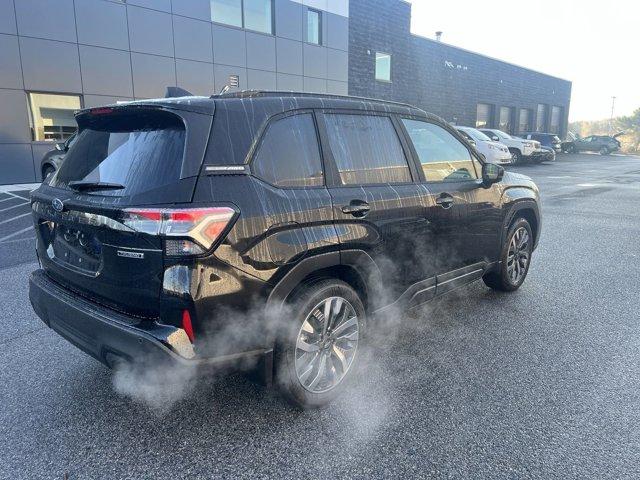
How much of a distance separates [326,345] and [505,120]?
124ft

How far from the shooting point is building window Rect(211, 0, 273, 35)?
17016mm

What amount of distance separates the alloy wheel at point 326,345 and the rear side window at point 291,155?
726mm

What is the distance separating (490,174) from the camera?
3988 mm

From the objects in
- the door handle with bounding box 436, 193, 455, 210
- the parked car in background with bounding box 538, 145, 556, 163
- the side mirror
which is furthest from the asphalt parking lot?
the parked car in background with bounding box 538, 145, 556, 163

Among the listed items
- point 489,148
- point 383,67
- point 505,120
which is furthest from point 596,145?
point 489,148

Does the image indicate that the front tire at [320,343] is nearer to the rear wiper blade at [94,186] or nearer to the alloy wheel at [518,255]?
the rear wiper blade at [94,186]

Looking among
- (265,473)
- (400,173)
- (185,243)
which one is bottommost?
(265,473)

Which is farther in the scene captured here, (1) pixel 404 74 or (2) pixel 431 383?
(1) pixel 404 74

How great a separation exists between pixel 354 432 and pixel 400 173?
1733 millimetres

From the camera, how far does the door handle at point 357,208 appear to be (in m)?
2.83

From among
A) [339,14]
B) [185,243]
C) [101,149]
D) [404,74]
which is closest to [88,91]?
[339,14]

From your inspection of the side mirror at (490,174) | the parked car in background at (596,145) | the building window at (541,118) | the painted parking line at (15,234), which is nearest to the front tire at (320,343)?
the side mirror at (490,174)

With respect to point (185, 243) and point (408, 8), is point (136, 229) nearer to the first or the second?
point (185, 243)

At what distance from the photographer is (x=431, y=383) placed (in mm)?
3074
